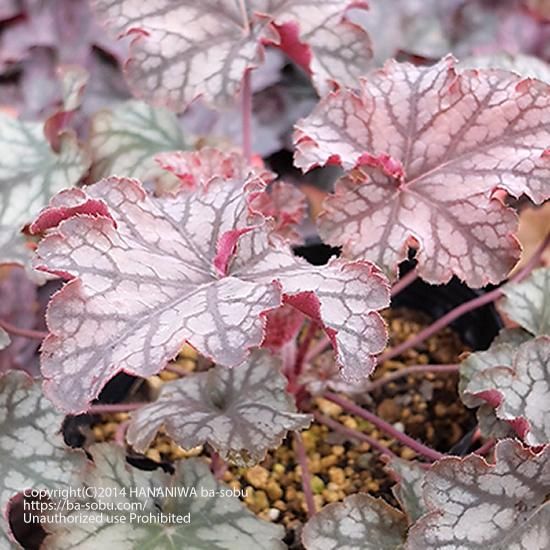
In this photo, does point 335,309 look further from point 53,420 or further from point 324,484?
point 324,484

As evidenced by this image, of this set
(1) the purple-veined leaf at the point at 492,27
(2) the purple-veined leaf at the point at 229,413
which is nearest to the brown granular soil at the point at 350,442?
(2) the purple-veined leaf at the point at 229,413

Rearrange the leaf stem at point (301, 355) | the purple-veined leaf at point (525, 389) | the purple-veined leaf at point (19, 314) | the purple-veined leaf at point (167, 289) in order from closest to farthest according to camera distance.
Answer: the purple-veined leaf at point (167, 289) → the purple-veined leaf at point (525, 389) → the leaf stem at point (301, 355) → the purple-veined leaf at point (19, 314)

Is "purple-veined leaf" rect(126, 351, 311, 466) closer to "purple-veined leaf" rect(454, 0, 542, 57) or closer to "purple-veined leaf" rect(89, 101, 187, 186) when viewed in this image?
"purple-veined leaf" rect(89, 101, 187, 186)

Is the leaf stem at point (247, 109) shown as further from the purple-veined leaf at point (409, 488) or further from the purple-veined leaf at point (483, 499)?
the purple-veined leaf at point (483, 499)

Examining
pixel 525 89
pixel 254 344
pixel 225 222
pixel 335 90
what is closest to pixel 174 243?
pixel 225 222

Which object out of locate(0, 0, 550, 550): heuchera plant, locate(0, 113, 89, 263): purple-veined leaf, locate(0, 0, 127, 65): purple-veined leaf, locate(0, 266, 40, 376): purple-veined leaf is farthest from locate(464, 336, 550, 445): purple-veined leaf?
locate(0, 0, 127, 65): purple-veined leaf
